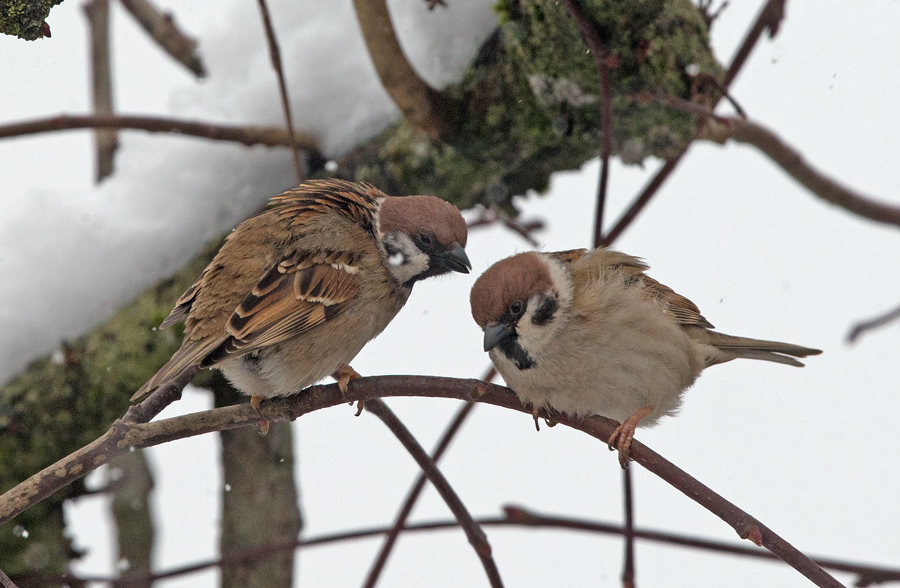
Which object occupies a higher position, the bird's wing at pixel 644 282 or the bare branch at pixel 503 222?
the bare branch at pixel 503 222

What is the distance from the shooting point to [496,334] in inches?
82.6

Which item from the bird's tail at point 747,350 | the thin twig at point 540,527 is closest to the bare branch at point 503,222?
the bird's tail at point 747,350

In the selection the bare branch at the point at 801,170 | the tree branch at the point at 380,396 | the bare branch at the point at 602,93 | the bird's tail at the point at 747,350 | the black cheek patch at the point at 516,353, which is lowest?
the tree branch at the point at 380,396

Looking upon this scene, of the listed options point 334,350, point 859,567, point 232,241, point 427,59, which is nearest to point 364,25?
point 427,59

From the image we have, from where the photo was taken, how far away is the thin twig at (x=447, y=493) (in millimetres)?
2023

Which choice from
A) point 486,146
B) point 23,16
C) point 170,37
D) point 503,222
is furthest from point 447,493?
point 170,37

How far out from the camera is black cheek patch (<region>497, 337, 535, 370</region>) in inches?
83.1

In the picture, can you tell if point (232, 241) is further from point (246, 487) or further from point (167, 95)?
point (167, 95)

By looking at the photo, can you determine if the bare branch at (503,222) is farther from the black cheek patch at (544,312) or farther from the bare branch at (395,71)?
the black cheek patch at (544,312)

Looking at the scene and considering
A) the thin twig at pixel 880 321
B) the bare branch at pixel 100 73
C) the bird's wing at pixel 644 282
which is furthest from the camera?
the bare branch at pixel 100 73

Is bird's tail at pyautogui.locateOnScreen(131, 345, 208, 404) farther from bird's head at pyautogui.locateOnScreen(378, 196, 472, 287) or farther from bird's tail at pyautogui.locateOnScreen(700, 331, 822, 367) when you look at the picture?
bird's tail at pyautogui.locateOnScreen(700, 331, 822, 367)

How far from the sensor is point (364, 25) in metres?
2.53

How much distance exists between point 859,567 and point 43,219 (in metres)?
2.74

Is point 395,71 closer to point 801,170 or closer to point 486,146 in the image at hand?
point 486,146
